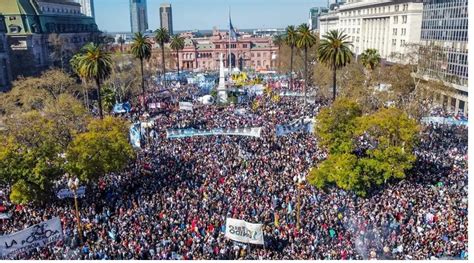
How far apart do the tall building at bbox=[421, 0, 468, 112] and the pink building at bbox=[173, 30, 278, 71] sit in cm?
8546

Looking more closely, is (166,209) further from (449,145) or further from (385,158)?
(449,145)

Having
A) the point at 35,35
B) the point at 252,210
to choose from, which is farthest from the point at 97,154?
the point at 35,35

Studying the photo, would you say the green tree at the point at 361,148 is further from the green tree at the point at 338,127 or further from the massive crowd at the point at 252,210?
the massive crowd at the point at 252,210

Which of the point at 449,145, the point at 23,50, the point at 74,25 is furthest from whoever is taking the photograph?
the point at 74,25

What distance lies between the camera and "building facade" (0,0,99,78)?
80256 millimetres

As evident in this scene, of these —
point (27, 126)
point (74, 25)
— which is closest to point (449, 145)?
point (27, 126)

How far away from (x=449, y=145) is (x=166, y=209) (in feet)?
89.0

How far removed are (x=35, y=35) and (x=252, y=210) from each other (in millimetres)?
72578

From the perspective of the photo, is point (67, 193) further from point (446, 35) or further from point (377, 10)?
point (377, 10)

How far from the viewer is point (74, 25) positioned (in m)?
102

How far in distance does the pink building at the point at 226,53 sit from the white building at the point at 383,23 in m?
33.1

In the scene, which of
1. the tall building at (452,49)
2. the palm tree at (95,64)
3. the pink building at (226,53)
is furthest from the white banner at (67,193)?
the pink building at (226,53)

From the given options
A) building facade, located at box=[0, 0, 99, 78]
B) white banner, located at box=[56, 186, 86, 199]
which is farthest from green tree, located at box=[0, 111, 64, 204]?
building facade, located at box=[0, 0, 99, 78]

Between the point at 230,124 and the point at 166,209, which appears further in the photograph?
the point at 230,124
